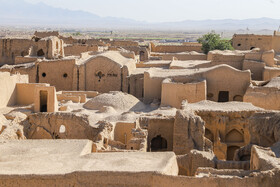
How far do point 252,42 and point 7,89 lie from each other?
85.8ft

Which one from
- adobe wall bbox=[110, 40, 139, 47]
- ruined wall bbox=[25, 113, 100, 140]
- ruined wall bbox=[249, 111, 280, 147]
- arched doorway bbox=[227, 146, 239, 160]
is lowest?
arched doorway bbox=[227, 146, 239, 160]

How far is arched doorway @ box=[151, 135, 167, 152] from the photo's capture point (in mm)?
17531

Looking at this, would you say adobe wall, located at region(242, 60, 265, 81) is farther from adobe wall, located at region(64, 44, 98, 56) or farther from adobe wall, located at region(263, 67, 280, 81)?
adobe wall, located at region(64, 44, 98, 56)

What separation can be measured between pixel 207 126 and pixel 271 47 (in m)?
24.5

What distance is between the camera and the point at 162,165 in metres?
10.8

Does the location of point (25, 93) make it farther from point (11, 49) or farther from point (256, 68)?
point (256, 68)

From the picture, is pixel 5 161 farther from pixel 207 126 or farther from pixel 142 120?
pixel 207 126

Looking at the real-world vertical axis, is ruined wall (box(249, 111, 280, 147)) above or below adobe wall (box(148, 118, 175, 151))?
above

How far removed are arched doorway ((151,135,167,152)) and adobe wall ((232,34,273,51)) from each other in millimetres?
24354

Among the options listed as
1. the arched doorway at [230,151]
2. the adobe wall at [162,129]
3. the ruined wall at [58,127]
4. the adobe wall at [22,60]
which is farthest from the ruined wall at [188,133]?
the adobe wall at [22,60]

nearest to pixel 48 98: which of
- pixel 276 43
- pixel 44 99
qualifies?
pixel 44 99

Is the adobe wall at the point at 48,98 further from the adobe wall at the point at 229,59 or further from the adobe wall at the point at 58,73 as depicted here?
the adobe wall at the point at 229,59

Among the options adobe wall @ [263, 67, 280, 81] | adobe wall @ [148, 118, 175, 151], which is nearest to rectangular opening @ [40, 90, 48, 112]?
adobe wall @ [148, 118, 175, 151]

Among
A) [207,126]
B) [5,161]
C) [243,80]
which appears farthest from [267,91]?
[5,161]
